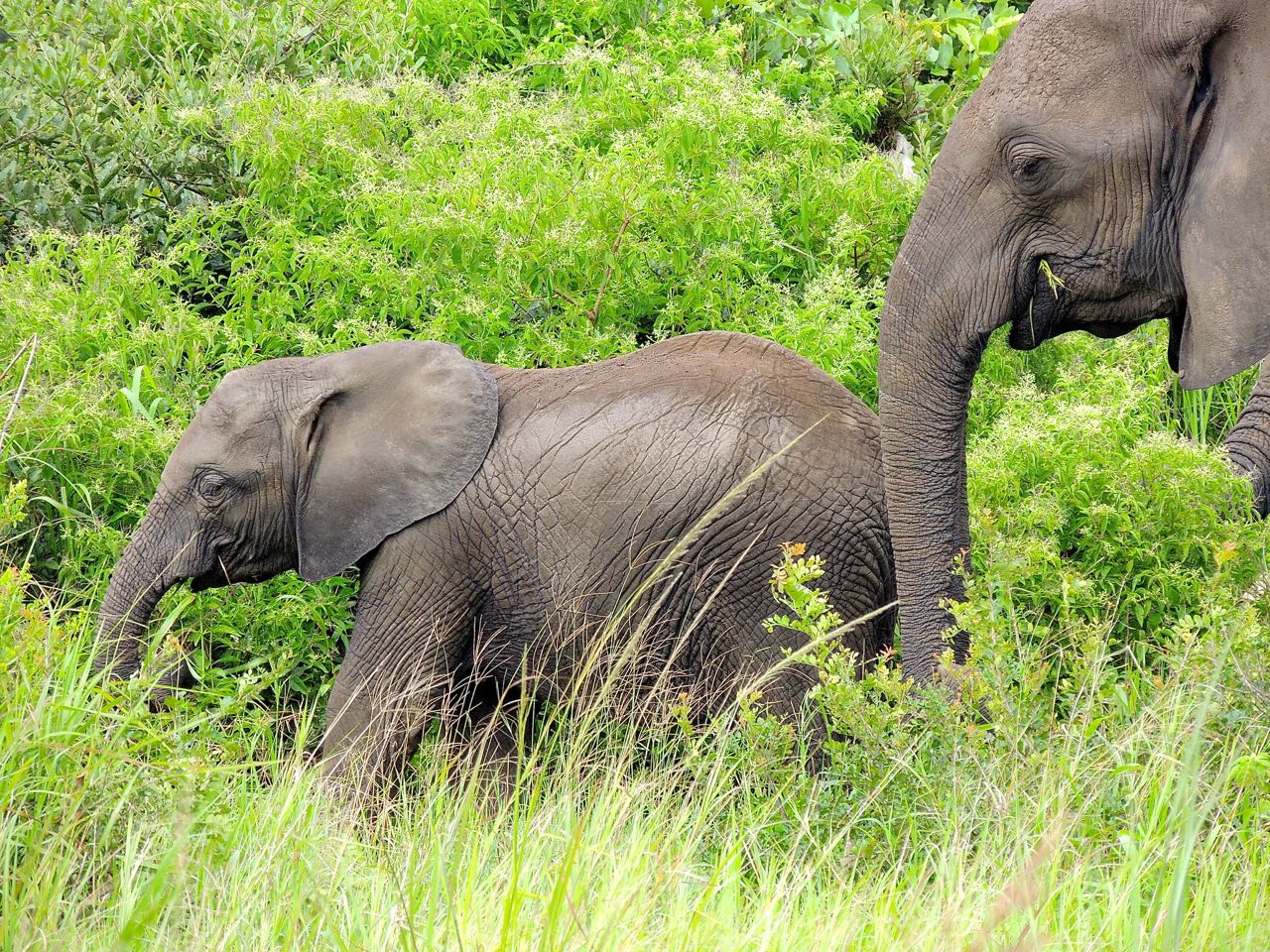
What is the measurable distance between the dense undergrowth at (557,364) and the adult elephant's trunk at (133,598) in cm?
24

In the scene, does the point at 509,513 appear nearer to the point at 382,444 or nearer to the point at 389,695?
the point at 382,444

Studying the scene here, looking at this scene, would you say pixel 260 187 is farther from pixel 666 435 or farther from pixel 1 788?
pixel 1 788

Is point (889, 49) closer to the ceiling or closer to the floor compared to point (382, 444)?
closer to the ceiling

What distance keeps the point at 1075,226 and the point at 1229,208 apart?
1.36 feet

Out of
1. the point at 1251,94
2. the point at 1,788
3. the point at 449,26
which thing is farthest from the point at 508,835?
the point at 449,26

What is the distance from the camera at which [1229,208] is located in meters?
4.32

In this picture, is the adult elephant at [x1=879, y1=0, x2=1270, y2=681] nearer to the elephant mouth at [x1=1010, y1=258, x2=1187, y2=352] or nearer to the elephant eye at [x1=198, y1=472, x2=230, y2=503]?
the elephant mouth at [x1=1010, y1=258, x2=1187, y2=352]

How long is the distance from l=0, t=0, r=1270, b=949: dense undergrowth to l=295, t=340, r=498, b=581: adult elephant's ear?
1.57 feet

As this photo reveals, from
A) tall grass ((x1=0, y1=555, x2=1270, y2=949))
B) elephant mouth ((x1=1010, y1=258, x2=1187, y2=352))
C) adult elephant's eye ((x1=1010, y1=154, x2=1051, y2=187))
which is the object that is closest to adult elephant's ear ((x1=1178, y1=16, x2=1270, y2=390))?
elephant mouth ((x1=1010, y1=258, x2=1187, y2=352))

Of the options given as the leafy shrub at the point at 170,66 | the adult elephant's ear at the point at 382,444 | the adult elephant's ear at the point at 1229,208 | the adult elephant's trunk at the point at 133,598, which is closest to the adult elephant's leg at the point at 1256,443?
the adult elephant's ear at the point at 1229,208

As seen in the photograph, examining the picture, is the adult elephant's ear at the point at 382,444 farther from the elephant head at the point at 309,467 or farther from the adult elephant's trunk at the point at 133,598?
the adult elephant's trunk at the point at 133,598

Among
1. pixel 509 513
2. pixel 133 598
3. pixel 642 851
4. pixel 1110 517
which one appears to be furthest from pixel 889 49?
pixel 642 851

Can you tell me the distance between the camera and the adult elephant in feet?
14.1

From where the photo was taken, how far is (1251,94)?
166 inches
